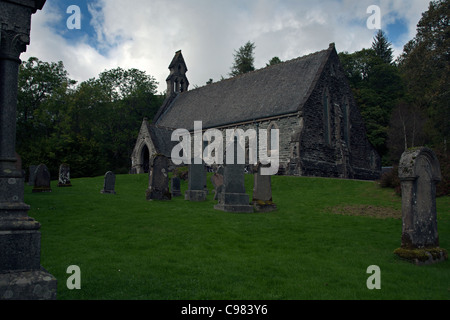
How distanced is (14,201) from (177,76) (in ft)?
131

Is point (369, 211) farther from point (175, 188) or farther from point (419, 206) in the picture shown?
point (175, 188)

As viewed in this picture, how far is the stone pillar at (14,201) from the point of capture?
3.41 meters

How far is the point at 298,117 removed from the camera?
24250 millimetres

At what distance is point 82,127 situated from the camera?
42406 mm

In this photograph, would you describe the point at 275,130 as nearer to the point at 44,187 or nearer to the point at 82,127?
the point at 44,187

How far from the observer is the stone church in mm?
24516

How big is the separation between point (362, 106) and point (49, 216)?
40.8m

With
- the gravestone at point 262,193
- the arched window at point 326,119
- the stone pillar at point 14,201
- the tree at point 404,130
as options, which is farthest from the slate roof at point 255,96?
the stone pillar at point 14,201

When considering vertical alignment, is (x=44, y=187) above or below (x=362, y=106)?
below

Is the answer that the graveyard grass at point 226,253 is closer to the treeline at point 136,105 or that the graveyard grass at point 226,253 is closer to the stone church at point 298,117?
the stone church at point 298,117

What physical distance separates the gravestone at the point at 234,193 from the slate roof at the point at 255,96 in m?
13.6
